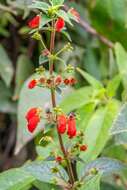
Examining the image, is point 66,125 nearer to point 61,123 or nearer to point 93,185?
point 61,123

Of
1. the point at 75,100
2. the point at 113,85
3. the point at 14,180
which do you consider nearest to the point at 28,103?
the point at 75,100

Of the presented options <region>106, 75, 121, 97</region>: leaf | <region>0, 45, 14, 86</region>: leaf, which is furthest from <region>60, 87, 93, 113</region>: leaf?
<region>0, 45, 14, 86</region>: leaf

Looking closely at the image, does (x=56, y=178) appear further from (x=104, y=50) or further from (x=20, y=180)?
(x=104, y=50)

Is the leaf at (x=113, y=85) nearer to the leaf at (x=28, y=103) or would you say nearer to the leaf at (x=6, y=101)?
the leaf at (x=28, y=103)

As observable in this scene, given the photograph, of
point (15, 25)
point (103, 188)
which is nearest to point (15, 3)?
point (15, 25)

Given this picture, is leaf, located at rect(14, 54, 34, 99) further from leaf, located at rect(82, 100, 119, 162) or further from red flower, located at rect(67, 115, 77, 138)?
red flower, located at rect(67, 115, 77, 138)

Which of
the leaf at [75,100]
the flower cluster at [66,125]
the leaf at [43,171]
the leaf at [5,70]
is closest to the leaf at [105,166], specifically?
the leaf at [43,171]

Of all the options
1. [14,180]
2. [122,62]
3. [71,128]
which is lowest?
[14,180]
